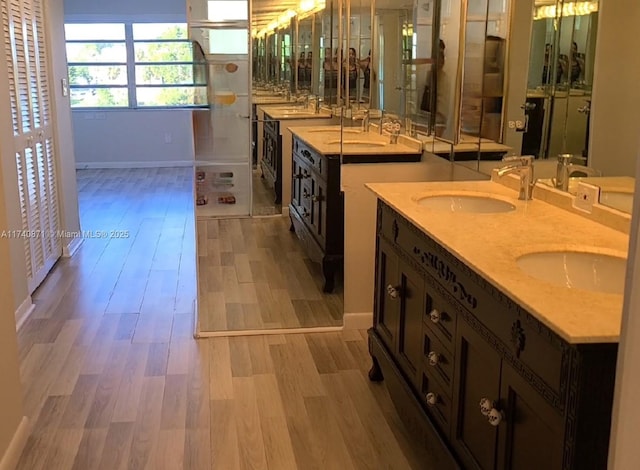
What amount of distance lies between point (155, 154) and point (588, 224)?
333 inches

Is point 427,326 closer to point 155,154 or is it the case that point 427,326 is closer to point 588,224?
point 588,224

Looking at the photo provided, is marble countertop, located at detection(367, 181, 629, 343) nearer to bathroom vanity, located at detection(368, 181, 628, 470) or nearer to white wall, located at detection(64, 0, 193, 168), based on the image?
bathroom vanity, located at detection(368, 181, 628, 470)

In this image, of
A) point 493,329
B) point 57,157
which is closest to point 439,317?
point 493,329

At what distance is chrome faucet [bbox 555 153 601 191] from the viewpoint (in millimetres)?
2350

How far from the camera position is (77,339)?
360cm

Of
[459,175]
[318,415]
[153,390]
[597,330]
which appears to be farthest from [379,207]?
[597,330]

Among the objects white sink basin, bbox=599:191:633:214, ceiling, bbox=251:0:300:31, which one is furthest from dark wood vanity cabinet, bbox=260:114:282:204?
white sink basin, bbox=599:191:633:214

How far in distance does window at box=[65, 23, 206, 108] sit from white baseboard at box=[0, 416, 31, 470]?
24.9ft

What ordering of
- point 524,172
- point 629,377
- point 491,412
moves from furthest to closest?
point 524,172, point 491,412, point 629,377

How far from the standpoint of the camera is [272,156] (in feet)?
17.3

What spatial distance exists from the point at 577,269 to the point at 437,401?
0.61 metres

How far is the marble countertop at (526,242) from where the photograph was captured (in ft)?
4.64

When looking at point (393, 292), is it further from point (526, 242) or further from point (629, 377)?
point (629, 377)

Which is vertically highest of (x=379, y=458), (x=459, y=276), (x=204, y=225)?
(x=459, y=276)
